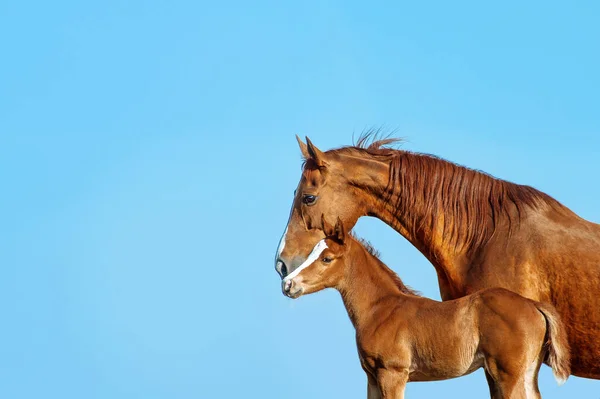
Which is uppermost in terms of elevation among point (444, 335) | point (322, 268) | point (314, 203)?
point (314, 203)

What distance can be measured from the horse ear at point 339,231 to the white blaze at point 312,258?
0.16 metres

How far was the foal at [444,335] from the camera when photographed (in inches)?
505

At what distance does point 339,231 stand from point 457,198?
1220 mm

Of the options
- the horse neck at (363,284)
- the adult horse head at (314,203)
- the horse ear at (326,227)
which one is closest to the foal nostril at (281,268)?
the adult horse head at (314,203)

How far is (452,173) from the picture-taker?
14195mm

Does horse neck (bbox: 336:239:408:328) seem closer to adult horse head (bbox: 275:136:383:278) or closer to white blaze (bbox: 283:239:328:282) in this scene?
white blaze (bbox: 283:239:328:282)

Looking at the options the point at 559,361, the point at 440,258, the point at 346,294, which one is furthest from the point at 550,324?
the point at 346,294

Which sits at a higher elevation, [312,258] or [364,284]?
[312,258]

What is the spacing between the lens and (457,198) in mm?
14117

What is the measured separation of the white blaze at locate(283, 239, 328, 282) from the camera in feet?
46.4

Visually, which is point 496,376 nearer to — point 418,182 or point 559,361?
point 559,361

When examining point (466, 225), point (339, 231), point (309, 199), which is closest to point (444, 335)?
point (466, 225)

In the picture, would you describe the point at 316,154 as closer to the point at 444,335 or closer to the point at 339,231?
the point at 339,231

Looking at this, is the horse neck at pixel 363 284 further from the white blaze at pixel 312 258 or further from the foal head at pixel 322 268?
the white blaze at pixel 312 258
